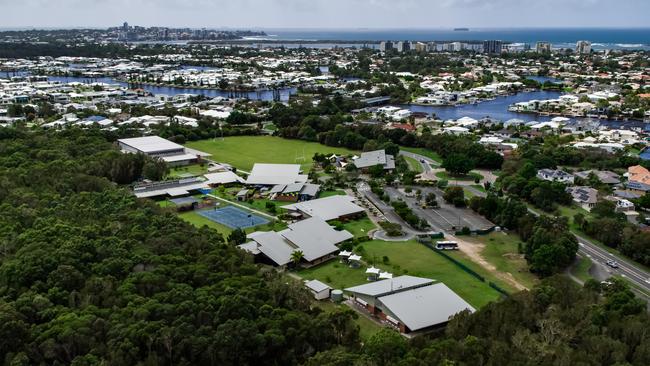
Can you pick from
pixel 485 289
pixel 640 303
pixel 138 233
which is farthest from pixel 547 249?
pixel 138 233

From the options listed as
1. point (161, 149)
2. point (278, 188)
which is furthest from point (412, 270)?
point (161, 149)

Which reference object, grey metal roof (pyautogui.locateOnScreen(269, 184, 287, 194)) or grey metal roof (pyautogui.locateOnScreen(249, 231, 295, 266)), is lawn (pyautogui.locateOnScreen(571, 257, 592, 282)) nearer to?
grey metal roof (pyautogui.locateOnScreen(249, 231, 295, 266))

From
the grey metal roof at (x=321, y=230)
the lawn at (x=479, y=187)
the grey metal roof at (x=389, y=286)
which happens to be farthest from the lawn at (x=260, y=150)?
the grey metal roof at (x=389, y=286)

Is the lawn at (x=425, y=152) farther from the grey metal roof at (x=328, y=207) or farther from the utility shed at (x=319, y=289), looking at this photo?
the utility shed at (x=319, y=289)

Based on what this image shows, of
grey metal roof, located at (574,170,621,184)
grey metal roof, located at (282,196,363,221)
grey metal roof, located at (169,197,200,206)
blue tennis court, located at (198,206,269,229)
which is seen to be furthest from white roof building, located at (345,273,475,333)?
grey metal roof, located at (574,170,621,184)

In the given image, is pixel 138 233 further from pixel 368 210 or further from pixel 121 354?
pixel 368 210

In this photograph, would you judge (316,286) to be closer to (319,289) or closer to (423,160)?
(319,289)
